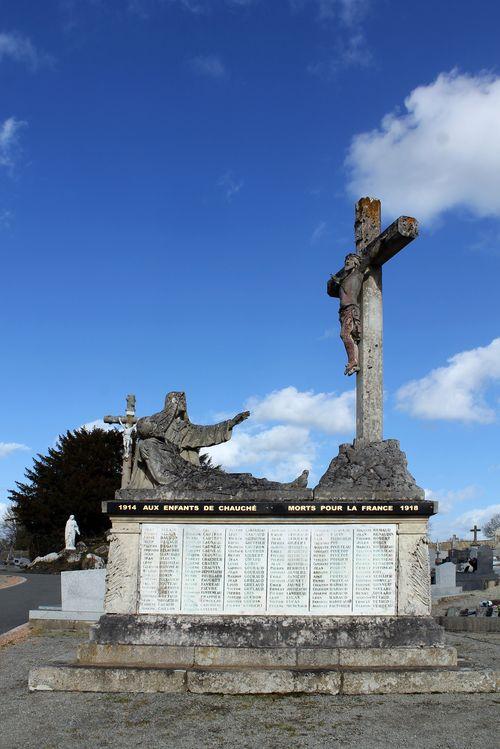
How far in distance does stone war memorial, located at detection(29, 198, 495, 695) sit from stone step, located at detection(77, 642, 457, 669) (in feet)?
0.04

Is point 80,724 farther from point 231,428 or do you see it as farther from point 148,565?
point 231,428

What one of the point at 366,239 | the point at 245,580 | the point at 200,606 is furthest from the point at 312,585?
the point at 366,239

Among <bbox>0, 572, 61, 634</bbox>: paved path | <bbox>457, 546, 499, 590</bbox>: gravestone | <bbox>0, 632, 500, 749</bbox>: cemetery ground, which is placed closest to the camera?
<bbox>0, 632, 500, 749</bbox>: cemetery ground

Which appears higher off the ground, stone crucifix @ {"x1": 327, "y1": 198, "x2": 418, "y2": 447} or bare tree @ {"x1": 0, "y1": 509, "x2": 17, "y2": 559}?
stone crucifix @ {"x1": 327, "y1": 198, "x2": 418, "y2": 447}

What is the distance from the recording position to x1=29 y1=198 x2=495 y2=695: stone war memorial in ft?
23.4

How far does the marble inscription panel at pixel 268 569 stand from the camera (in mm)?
7820

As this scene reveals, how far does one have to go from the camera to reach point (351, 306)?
954cm

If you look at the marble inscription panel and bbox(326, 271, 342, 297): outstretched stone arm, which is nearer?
the marble inscription panel

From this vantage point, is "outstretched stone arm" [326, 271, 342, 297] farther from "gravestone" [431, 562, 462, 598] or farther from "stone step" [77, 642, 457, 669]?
"gravestone" [431, 562, 462, 598]

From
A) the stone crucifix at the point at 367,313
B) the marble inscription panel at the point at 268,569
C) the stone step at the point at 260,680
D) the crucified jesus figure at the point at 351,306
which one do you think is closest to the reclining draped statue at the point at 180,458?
the marble inscription panel at the point at 268,569

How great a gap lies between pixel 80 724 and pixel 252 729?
145cm

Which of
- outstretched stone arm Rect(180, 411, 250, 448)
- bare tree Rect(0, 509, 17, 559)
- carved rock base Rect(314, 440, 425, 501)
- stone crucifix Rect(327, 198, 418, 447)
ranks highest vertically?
stone crucifix Rect(327, 198, 418, 447)

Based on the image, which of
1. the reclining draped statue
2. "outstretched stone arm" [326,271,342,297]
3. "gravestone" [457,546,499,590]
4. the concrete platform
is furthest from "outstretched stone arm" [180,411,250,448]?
"gravestone" [457,546,499,590]

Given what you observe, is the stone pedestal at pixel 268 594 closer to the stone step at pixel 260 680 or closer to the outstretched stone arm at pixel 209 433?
the stone step at pixel 260 680
